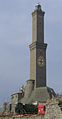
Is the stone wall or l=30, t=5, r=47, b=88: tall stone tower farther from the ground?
l=30, t=5, r=47, b=88: tall stone tower

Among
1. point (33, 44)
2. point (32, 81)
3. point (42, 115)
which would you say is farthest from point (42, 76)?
point (42, 115)

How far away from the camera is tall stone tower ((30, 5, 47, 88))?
353 ft

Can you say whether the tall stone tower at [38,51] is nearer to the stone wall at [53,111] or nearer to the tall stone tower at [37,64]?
the tall stone tower at [37,64]

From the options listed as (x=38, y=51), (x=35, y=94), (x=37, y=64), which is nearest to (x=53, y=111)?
(x=35, y=94)

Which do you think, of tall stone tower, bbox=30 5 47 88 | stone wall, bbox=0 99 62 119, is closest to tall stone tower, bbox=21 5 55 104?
tall stone tower, bbox=30 5 47 88

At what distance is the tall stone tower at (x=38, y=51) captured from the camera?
108 meters

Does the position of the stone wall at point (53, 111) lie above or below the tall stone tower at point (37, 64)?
below

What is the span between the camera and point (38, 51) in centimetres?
10950

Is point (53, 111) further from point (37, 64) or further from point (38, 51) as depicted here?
point (38, 51)

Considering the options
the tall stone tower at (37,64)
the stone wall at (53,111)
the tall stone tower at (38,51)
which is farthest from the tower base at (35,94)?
the stone wall at (53,111)

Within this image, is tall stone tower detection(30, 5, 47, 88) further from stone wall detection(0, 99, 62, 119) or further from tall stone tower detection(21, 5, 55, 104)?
stone wall detection(0, 99, 62, 119)

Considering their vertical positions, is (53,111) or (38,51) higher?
(38,51)

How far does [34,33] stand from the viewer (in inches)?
4444

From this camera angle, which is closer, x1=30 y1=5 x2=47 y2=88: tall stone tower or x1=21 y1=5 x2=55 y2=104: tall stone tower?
x1=21 y1=5 x2=55 y2=104: tall stone tower
